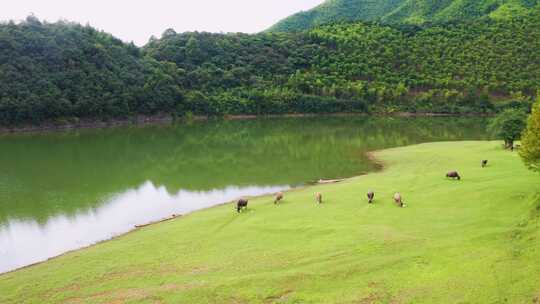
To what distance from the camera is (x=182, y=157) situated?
58.0 meters

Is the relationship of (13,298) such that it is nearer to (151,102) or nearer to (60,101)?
(60,101)

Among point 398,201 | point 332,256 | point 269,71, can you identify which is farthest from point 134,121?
point 332,256

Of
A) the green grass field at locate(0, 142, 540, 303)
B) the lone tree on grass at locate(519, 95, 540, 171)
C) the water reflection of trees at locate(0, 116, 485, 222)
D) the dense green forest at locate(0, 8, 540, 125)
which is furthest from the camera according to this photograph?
the dense green forest at locate(0, 8, 540, 125)

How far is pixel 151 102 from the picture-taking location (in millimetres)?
108125

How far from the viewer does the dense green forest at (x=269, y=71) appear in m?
97.4

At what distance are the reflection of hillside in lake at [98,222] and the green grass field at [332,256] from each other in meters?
3.11

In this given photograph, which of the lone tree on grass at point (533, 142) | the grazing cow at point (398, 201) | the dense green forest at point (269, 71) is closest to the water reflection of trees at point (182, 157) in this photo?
the dense green forest at point (269, 71)

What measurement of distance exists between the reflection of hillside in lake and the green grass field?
3.11 m

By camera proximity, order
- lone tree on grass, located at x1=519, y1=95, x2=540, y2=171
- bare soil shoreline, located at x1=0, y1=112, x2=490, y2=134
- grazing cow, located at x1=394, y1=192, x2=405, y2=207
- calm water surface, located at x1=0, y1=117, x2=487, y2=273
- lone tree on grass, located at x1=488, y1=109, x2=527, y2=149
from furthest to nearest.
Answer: bare soil shoreline, located at x1=0, y1=112, x2=490, y2=134 < lone tree on grass, located at x1=488, y1=109, x2=527, y2=149 < calm water surface, located at x1=0, y1=117, x2=487, y2=273 < grazing cow, located at x1=394, y1=192, x2=405, y2=207 < lone tree on grass, located at x1=519, y1=95, x2=540, y2=171

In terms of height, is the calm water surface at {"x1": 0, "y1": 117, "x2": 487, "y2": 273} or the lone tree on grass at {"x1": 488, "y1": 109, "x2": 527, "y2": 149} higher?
the lone tree on grass at {"x1": 488, "y1": 109, "x2": 527, "y2": 149}

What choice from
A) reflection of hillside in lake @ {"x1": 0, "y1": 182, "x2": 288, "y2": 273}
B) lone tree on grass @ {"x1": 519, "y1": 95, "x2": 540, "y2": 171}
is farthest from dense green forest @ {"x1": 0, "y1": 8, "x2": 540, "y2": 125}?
lone tree on grass @ {"x1": 519, "y1": 95, "x2": 540, "y2": 171}

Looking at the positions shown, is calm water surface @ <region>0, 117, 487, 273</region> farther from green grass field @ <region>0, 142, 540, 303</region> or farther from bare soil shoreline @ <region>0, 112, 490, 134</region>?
bare soil shoreline @ <region>0, 112, 490, 134</region>

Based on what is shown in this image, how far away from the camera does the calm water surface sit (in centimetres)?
3066

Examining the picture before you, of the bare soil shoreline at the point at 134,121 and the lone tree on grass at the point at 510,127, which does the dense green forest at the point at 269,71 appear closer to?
the bare soil shoreline at the point at 134,121
